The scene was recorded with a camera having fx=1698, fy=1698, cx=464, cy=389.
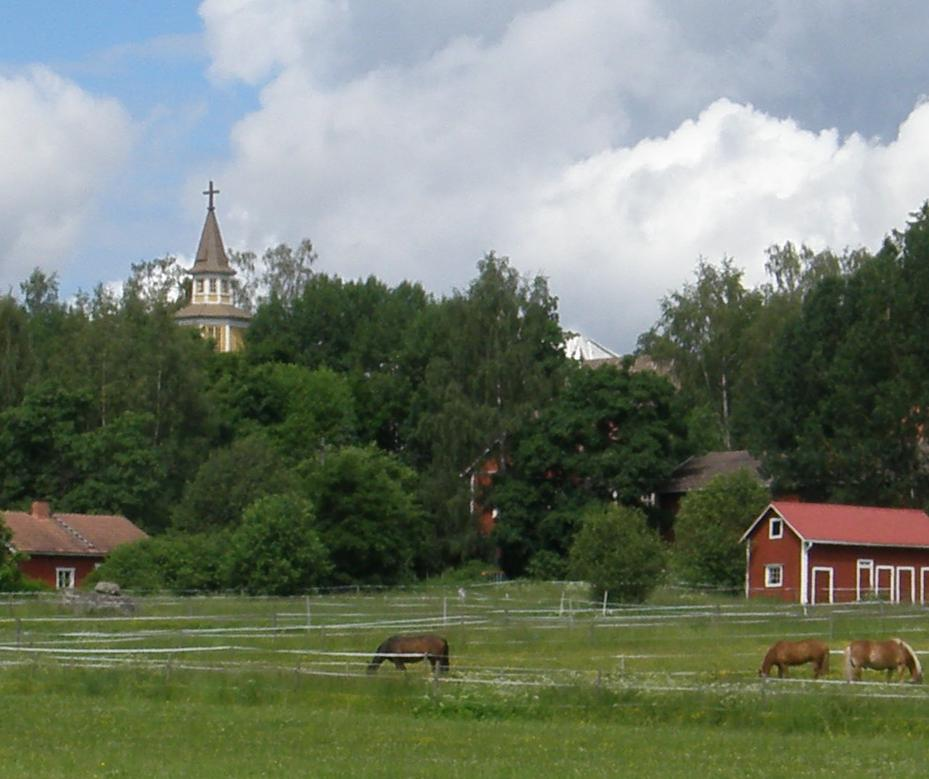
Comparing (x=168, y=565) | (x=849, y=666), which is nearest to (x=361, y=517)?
(x=168, y=565)

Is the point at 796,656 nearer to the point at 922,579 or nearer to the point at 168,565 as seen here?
the point at 168,565

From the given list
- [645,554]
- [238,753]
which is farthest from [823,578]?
[238,753]

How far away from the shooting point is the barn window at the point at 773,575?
62469 mm

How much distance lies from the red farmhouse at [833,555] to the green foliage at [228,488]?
68.3 feet

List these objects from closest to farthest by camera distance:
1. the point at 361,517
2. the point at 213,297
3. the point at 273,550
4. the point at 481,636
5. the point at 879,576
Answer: the point at 481,636, the point at 273,550, the point at 879,576, the point at 361,517, the point at 213,297

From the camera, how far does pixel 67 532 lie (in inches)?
2810

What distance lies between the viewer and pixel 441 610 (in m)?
52.1

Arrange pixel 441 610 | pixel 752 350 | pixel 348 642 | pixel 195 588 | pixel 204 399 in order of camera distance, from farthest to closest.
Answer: pixel 752 350 < pixel 204 399 < pixel 195 588 < pixel 441 610 < pixel 348 642

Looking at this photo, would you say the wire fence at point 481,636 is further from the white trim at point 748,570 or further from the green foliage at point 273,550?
the white trim at point 748,570

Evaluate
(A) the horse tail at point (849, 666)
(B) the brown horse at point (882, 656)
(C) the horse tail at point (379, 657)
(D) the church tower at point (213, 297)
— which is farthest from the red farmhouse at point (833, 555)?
(D) the church tower at point (213, 297)

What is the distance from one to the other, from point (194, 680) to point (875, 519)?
4002cm

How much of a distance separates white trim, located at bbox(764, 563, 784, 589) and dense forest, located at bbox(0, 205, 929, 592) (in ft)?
35.8

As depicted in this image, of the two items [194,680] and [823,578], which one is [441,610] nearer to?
[823,578]

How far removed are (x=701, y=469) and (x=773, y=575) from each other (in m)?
21.1
